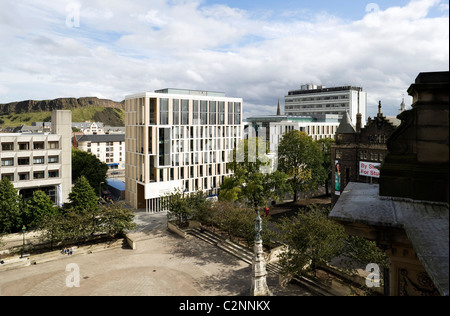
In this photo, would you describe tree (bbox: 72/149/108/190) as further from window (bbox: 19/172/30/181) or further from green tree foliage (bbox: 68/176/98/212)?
green tree foliage (bbox: 68/176/98/212)

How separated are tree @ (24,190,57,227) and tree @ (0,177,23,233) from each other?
958 millimetres

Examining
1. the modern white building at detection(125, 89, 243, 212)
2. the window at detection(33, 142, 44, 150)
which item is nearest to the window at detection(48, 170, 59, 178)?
the window at detection(33, 142, 44, 150)

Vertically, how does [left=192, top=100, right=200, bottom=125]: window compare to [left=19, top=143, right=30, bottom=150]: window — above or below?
above

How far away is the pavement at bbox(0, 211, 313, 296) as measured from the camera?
2448 cm

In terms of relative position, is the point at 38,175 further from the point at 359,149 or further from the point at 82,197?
the point at 359,149

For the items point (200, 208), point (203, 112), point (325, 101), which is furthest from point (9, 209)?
point (325, 101)

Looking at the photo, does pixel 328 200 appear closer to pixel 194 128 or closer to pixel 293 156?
pixel 293 156

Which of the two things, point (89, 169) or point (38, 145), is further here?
point (89, 169)

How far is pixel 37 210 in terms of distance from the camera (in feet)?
131

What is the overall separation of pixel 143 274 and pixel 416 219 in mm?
26264

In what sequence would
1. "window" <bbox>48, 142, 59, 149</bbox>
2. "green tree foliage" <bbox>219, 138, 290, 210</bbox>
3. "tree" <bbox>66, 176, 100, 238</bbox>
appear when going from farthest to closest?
"window" <bbox>48, 142, 59, 149</bbox> → "green tree foliage" <bbox>219, 138, 290, 210</bbox> → "tree" <bbox>66, 176, 100, 238</bbox>

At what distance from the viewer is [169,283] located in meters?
25.8
